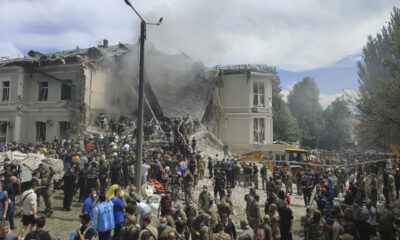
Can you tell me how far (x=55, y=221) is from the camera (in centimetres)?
795

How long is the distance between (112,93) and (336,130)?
115 ft

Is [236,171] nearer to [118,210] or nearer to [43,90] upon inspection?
[118,210]

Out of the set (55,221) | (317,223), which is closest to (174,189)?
(55,221)

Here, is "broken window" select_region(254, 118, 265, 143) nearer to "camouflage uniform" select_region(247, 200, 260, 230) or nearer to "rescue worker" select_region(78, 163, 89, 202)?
"camouflage uniform" select_region(247, 200, 260, 230)

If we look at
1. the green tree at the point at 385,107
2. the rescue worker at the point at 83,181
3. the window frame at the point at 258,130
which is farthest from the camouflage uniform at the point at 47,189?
the window frame at the point at 258,130

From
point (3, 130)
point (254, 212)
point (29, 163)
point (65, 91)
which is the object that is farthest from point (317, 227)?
point (3, 130)

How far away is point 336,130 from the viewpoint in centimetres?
4084

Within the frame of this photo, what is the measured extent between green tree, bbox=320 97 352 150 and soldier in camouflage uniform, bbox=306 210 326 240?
1513 inches

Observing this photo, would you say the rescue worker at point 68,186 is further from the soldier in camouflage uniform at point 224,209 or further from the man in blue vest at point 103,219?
the soldier in camouflage uniform at point 224,209

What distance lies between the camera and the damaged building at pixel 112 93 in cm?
2316

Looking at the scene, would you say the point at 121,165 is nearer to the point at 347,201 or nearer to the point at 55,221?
the point at 55,221

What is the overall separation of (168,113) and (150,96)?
8.08 ft

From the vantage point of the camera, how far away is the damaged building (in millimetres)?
23156

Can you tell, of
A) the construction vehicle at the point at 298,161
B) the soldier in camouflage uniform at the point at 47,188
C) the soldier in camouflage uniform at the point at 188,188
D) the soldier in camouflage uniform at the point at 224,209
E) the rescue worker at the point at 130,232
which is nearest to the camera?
the rescue worker at the point at 130,232
